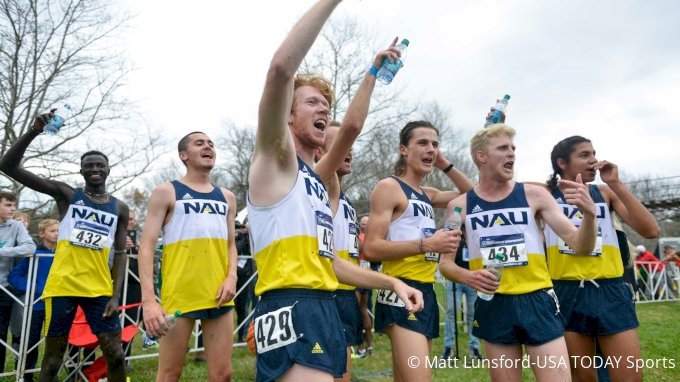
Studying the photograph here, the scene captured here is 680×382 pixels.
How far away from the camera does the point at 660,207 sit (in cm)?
4309

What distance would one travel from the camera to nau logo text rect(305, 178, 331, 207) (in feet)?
8.00

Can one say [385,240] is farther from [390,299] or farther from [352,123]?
[352,123]

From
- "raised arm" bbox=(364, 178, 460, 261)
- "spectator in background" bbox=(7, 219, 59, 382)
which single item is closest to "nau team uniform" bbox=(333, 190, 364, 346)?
"raised arm" bbox=(364, 178, 460, 261)

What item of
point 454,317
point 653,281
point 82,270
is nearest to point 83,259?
point 82,270

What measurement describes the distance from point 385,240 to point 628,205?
2.27 m

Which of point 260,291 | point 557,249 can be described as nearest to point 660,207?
point 557,249

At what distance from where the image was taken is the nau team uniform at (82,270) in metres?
4.69

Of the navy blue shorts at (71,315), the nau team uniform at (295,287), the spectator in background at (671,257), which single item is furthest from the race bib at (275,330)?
the spectator in background at (671,257)

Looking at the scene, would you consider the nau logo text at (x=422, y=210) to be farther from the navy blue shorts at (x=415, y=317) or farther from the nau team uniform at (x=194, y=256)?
the nau team uniform at (x=194, y=256)

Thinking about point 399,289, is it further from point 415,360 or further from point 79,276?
point 79,276

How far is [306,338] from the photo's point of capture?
2.15m

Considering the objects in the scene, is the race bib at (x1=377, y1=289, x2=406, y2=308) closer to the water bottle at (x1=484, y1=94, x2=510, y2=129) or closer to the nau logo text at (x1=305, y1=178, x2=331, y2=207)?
the nau logo text at (x1=305, y1=178, x2=331, y2=207)

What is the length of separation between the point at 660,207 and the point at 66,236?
50.1 m

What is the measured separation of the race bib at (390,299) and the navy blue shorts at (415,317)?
1.0 inches
